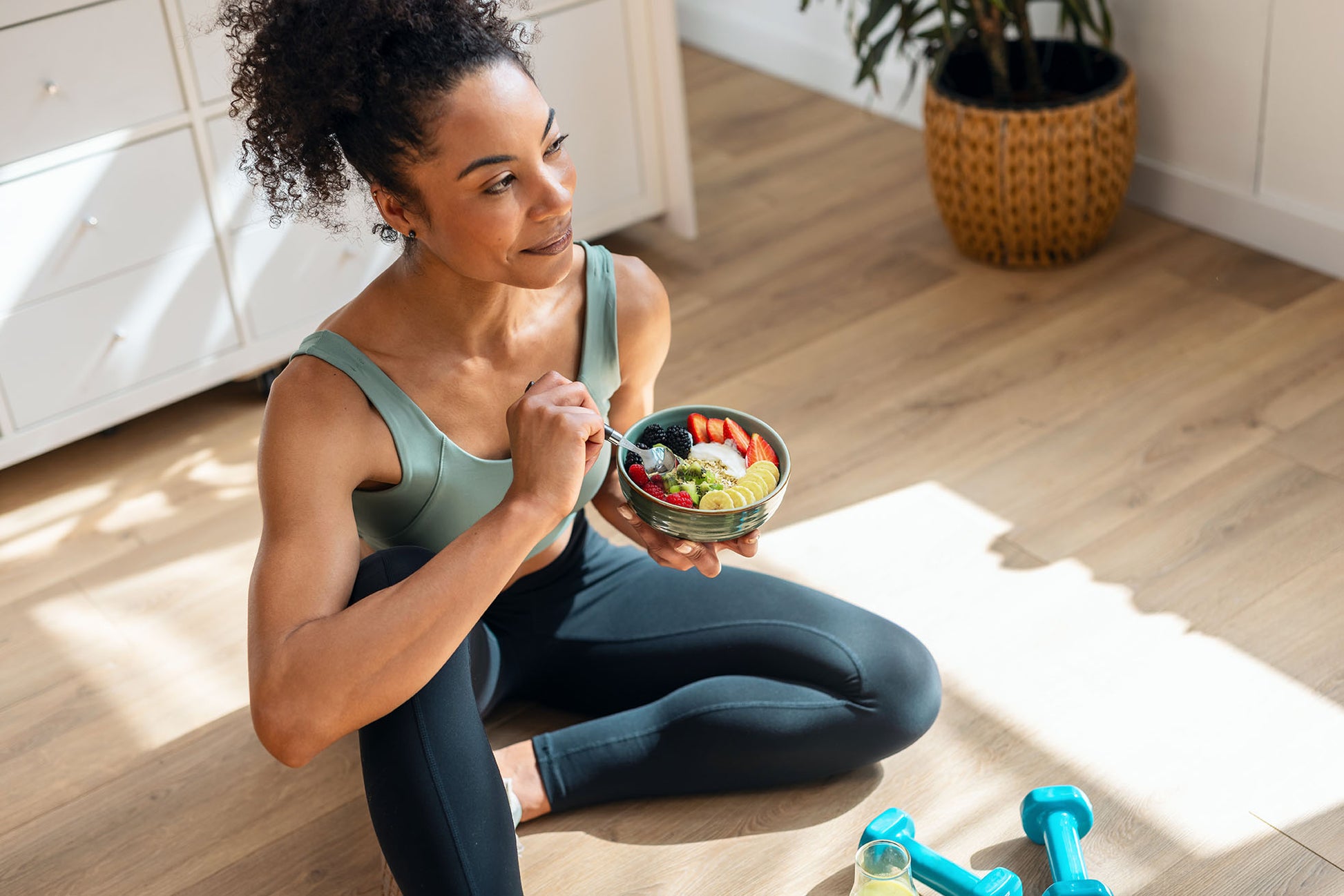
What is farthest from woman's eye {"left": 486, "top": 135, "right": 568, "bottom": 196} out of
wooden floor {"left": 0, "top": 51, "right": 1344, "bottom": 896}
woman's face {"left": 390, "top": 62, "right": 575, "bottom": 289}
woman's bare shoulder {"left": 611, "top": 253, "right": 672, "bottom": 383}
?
wooden floor {"left": 0, "top": 51, "right": 1344, "bottom": 896}

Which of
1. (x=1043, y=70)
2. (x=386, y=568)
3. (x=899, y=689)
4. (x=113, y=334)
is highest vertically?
(x=386, y=568)

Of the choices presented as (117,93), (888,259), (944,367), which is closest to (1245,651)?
(944,367)

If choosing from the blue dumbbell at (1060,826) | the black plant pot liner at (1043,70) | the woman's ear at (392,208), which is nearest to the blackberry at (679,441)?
the woman's ear at (392,208)

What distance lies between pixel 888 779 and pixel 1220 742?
1.37ft

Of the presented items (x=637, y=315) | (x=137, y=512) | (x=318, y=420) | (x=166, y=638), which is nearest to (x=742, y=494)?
(x=637, y=315)

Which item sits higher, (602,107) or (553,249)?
(553,249)

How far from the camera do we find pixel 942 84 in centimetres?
282

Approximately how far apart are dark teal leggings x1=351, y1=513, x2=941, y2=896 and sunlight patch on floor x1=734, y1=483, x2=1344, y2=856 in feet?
0.81

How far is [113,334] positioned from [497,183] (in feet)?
4.59

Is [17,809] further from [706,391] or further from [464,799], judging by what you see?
[706,391]

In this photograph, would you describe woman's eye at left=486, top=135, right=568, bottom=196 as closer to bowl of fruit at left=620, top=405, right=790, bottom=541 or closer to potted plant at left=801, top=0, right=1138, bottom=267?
bowl of fruit at left=620, top=405, right=790, bottom=541

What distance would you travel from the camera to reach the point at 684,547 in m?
1.42

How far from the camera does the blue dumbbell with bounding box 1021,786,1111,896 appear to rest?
4.81 ft

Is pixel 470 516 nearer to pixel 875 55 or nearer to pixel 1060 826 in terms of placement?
pixel 1060 826
